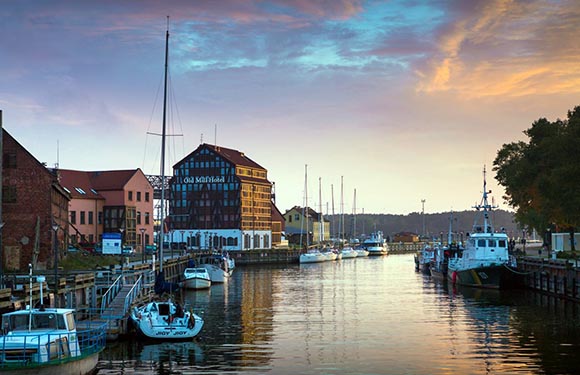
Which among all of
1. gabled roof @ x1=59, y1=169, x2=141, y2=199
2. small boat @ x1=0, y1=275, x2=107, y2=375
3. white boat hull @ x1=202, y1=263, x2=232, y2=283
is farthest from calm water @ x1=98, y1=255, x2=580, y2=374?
gabled roof @ x1=59, y1=169, x2=141, y2=199

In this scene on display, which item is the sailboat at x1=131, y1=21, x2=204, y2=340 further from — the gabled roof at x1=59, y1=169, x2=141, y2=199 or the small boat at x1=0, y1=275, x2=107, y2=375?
the gabled roof at x1=59, y1=169, x2=141, y2=199

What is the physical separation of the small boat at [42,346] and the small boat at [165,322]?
28.5 ft

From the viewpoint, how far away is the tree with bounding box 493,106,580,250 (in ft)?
219

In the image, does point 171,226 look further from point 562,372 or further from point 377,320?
point 562,372

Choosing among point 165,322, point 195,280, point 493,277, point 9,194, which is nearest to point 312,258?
Answer: point 195,280

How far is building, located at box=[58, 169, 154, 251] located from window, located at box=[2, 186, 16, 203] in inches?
1725

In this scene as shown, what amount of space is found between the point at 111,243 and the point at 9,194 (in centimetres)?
1191

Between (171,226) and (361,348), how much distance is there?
12463 centimetres

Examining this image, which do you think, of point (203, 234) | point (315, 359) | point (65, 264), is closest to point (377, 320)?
point (315, 359)

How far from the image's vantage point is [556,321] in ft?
160

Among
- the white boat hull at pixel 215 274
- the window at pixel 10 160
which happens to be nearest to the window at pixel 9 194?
the window at pixel 10 160

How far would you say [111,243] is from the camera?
76.9m

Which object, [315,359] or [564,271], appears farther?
[564,271]

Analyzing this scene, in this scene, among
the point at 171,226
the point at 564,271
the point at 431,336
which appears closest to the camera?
the point at 431,336
